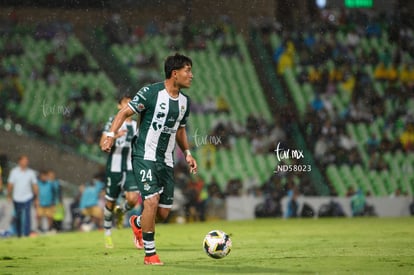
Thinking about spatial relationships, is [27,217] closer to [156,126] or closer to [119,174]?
[119,174]

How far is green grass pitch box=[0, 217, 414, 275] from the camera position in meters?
8.88

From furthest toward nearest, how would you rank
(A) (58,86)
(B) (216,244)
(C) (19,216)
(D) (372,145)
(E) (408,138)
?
(A) (58,86), (E) (408,138), (D) (372,145), (C) (19,216), (B) (216,244)

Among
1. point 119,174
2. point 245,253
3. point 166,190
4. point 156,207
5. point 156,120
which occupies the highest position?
point 156,120

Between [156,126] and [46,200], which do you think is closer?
[156,126]

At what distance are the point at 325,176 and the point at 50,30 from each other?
34.4 feet

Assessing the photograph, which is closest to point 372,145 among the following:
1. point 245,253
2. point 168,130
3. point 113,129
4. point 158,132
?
point 245,253

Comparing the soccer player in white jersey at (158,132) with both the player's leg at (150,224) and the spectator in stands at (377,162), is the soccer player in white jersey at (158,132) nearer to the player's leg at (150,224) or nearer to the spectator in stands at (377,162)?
the player's leg at (150,224)

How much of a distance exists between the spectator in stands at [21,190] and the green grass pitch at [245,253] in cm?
246

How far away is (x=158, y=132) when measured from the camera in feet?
31.5

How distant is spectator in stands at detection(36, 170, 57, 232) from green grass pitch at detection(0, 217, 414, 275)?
12.8 ft

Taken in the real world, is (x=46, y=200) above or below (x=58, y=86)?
below

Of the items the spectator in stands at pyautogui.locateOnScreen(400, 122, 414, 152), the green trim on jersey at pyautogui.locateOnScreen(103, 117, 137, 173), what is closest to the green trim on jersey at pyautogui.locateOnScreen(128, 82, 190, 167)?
the green trim on jersey at pyautogui.locateOnScreen(103, 117, 137, 173)

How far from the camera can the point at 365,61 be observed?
1132 inches

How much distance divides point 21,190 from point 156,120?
9.98 metres
